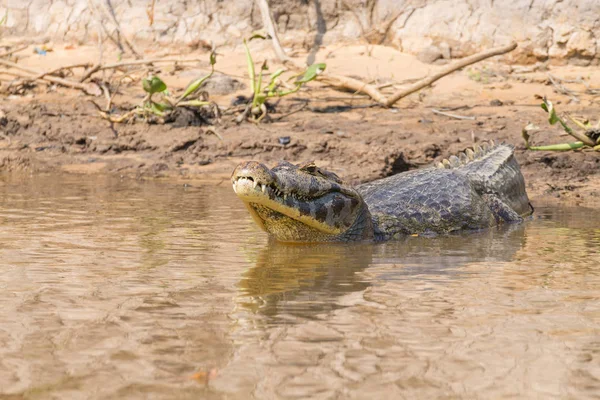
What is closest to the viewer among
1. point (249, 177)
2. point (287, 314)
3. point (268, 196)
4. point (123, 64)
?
point (287, 314)

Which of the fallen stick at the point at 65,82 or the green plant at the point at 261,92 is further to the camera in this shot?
the fallen stick at the point at 65,82

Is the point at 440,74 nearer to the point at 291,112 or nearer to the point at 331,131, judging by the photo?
the point at 331,131

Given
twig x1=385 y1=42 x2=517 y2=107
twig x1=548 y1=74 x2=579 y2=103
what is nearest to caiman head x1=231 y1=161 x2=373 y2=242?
twig x1=385 y1=42 x2=517 y2=107

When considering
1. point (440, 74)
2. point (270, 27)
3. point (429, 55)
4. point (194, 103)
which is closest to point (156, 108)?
point (194, 103)

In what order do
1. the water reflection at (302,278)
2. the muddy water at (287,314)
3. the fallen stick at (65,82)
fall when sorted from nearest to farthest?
the muddy water at (287,314) → the water reflection at (302,278) → the fallen stick at (65,82)

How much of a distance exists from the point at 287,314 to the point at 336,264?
1287 millimetres

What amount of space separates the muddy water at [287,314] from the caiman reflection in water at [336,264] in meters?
0.01

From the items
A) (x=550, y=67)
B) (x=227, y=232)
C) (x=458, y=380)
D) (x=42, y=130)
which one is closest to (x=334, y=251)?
(x=227, y=232)

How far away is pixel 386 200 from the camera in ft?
20.2

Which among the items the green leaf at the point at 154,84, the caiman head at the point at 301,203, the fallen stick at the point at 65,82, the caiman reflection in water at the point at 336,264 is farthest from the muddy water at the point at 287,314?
the fallen stick at the point at 65,82

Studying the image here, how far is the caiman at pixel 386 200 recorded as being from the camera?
5184 millimetres

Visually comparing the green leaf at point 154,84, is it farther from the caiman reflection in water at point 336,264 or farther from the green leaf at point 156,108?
the caiman reflection in water at point 336,264

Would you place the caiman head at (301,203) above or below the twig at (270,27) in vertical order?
below

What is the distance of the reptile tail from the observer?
6.86 m
